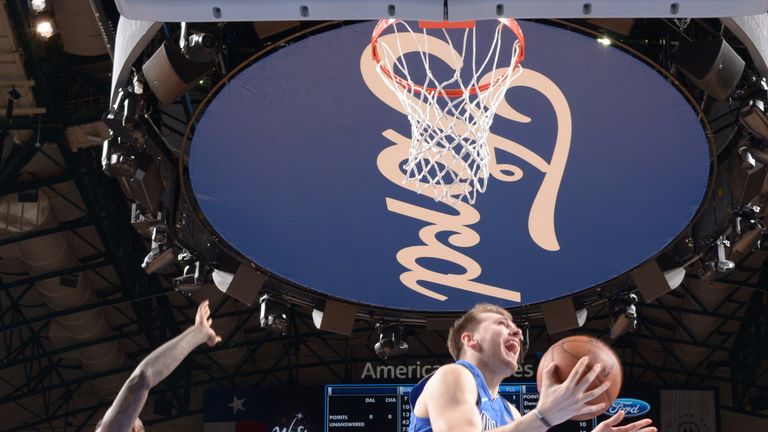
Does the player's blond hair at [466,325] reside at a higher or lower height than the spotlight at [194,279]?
lower

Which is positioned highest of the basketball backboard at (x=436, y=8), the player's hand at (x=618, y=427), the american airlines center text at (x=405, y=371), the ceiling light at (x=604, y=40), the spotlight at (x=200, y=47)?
the ceiling light at (x=604, y=40)

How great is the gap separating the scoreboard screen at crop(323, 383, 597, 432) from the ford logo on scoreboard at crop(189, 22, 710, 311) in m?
7.90

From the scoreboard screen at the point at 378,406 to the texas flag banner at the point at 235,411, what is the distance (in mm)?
1717

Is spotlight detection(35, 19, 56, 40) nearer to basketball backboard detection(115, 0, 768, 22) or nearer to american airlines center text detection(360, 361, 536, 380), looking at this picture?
basketball backboard detection(115, 0, 768, 22)

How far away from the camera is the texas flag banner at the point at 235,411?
66.3 ft

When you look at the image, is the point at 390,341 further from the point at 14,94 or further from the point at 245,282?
the point at 14,94

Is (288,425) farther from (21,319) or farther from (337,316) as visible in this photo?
(337,316)

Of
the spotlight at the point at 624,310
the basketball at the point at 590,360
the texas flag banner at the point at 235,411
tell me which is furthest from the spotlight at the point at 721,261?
the texas flag banner at the point at 235,411

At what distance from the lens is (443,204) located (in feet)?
32.2

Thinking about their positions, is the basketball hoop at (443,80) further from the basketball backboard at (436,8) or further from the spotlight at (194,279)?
the spotlight at (194,279)

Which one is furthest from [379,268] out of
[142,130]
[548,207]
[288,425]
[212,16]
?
[288,425]

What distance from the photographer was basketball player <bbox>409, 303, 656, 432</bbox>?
12.5ft

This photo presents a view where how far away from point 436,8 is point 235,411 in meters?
16.9

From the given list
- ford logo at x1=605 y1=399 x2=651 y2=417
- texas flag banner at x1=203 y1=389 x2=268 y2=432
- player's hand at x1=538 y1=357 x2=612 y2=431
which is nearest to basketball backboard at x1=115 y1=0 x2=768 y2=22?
player's hand at x1=538 y1=357 x2=612 y2=431
